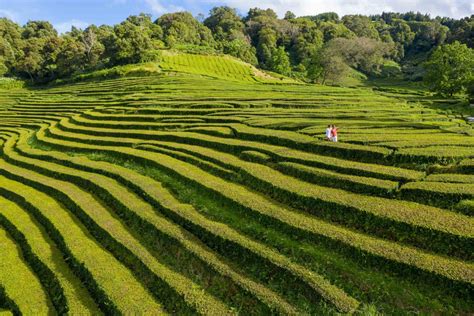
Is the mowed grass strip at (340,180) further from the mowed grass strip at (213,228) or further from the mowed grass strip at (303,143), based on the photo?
the mowed grass strip at (213,228)

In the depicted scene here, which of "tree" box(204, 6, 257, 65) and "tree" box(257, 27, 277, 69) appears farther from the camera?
"tree" box(257, 27, 277, 69)

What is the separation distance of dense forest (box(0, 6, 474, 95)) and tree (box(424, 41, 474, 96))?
106 millimetres

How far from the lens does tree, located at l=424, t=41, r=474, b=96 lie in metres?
43.7

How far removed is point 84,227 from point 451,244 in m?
13.8

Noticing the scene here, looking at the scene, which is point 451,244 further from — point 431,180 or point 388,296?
point 431,180

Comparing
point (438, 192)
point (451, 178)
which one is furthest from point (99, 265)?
point (451, 178)

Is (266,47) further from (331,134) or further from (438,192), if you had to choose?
(438,192)

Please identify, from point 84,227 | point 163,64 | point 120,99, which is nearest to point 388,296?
point 84,227

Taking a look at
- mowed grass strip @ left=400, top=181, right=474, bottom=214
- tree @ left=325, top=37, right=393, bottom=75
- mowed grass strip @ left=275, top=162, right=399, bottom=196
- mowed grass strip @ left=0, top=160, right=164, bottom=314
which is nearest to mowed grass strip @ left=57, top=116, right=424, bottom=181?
mowed grass strip @ left=275, top=162, right=399, bottom=196

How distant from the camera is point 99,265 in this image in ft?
42.4

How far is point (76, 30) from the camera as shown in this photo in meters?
118

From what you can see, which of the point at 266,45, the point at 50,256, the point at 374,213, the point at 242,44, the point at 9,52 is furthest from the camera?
the point at 266,45

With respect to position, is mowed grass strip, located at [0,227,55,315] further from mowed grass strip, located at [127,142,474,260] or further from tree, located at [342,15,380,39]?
tree, located at [342,15,380,39]

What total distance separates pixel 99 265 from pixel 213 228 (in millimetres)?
4130
